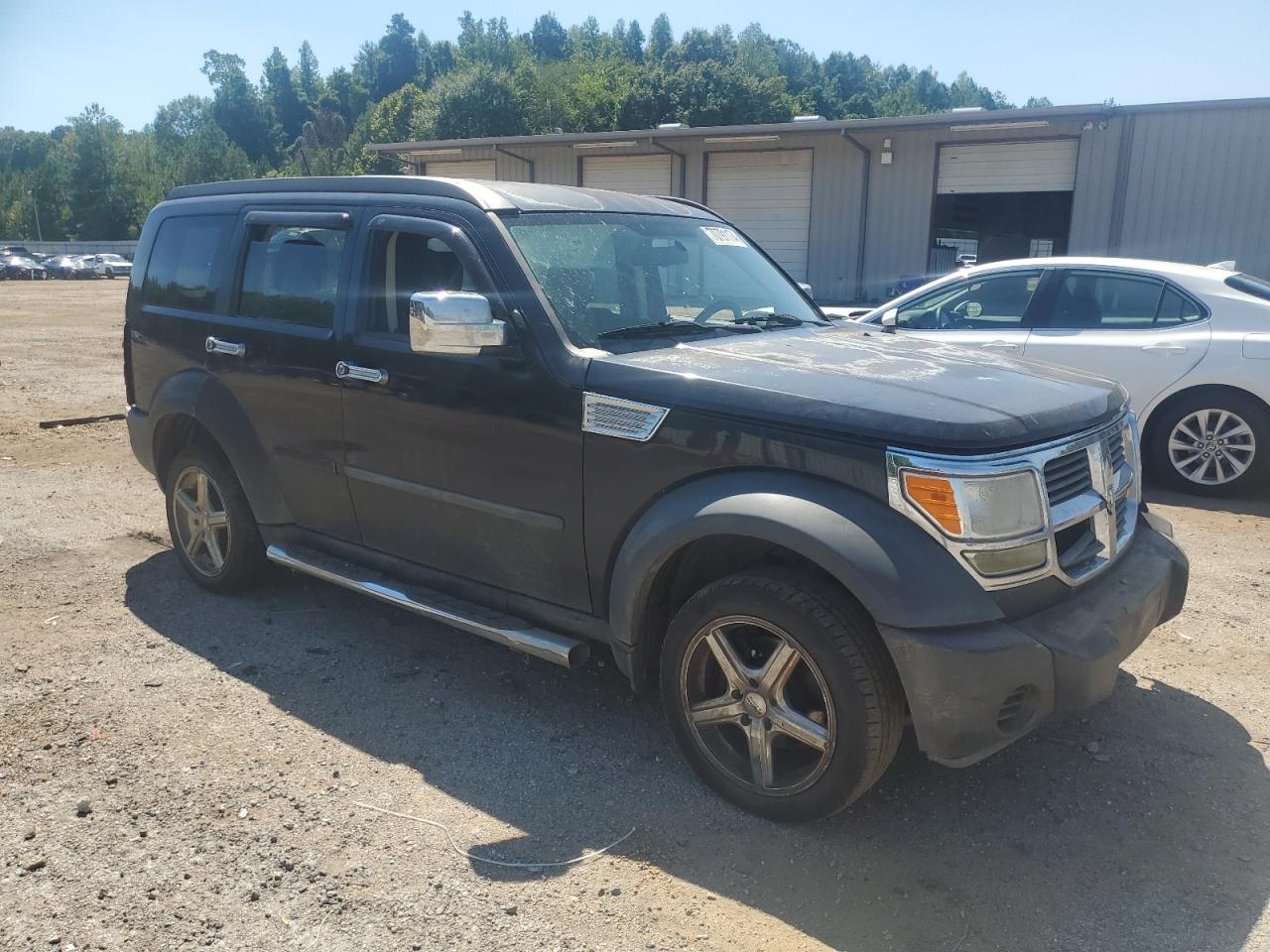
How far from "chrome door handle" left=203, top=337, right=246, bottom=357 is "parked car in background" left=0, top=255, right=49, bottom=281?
59112 mm

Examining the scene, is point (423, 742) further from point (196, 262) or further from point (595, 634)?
point (196, 262)

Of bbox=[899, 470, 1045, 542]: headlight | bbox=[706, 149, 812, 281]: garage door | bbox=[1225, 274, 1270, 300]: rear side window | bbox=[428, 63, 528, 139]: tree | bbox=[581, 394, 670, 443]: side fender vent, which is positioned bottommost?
bbox=[899, 470, 1045, 542]: headlight

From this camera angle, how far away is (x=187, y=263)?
5.16m

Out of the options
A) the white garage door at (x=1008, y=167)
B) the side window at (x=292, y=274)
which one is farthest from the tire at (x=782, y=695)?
the white garage door at (x=1008, y=167)

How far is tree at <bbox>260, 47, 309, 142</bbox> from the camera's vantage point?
426 ft

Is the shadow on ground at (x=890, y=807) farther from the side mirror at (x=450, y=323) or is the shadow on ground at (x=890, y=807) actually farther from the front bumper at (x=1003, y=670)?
the side mirror at (x=450, y=323)

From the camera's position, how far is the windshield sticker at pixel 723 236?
4.67 m

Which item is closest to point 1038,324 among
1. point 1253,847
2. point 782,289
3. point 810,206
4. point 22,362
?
point 782,289

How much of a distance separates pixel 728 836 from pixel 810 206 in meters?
18.0

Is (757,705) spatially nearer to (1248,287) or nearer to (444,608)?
(444,608)

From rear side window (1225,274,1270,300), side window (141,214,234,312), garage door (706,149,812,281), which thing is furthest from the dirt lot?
garage door (706,149,812,281)

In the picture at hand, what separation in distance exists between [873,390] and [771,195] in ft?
58.8

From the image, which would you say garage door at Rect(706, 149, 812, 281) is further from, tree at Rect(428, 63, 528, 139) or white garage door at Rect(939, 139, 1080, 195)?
tree at Rect(428, 63, 528, 139)

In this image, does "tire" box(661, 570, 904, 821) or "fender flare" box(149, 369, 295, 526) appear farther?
"fender flare" box(149, 369, 295, 526)
